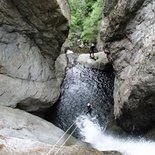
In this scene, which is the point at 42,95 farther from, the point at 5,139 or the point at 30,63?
the point at 5,139

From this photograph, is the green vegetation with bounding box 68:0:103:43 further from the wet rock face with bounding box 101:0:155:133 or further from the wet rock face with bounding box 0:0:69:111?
the wet rock face with bounding box 0:0:69:111

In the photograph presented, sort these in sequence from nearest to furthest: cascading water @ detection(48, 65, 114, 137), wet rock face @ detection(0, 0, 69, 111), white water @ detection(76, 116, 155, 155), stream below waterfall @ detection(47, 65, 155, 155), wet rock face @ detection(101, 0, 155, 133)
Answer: wet rock face @ detection(101, 0, 155, 133)
white water @ detection(76, 116, 155, 155)
stream below waterfall @ detection(47, 65, 155, 155)
wet rock face @ detection(0, 0, 69, 111)
cascading water @ detection(48, 65, 114, 137)

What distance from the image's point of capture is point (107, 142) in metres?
17.3

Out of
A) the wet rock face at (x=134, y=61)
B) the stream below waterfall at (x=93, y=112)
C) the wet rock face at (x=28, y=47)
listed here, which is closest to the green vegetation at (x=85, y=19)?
the stream below waterfall at (x=93, y=112)

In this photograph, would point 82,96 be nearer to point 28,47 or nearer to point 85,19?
point 28,47

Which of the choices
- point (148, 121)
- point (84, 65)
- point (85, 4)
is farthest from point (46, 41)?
A: point (85, 4)

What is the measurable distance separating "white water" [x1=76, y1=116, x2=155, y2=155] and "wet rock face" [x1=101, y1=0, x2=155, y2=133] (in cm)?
82

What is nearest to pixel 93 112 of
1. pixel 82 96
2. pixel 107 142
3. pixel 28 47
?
pixel 82 96

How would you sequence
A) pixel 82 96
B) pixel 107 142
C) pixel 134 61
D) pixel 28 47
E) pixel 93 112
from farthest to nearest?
pixel 82 96 < pixel 93 112 < pixel 28 47 < pixel 107 142 < pixel 134 61

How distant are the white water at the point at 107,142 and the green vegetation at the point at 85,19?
52.8 ft

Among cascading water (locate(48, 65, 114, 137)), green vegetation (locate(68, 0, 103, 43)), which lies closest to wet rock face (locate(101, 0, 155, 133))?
cascading water (locate(48, 65, 114, 137))

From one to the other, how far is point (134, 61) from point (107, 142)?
4549 millimetres

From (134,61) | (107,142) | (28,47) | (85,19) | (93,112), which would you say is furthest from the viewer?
(85,19)

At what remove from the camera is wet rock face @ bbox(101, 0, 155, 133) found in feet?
48.6
